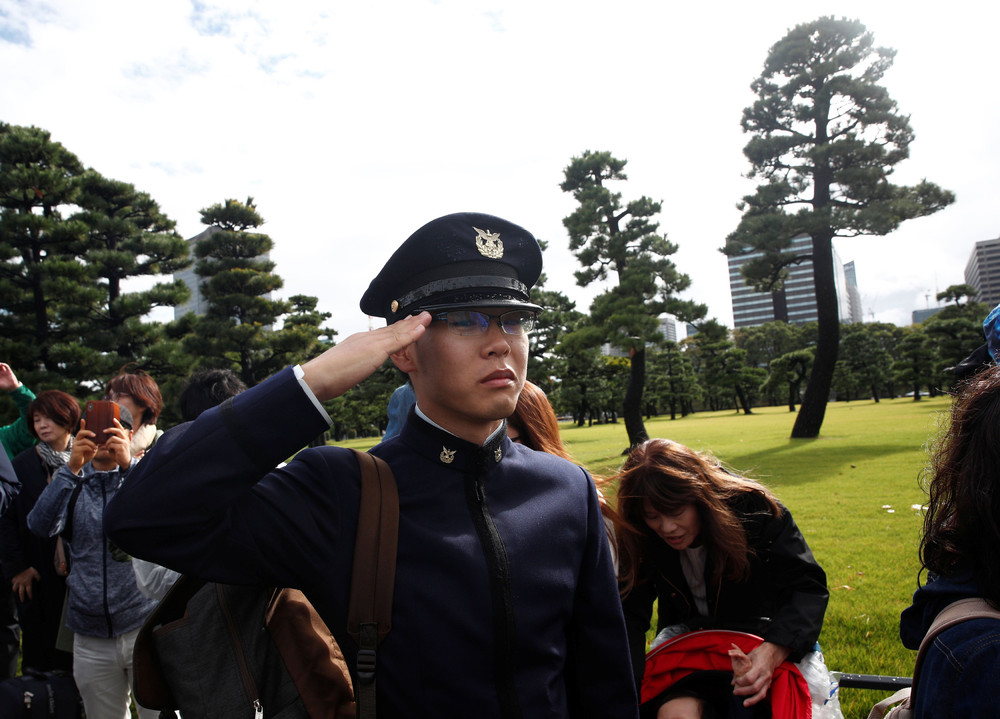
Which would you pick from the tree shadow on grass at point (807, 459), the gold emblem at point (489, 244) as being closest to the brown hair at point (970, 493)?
the gold emblem at point (489, 244)

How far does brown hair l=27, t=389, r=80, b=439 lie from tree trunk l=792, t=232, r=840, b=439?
55.5ft

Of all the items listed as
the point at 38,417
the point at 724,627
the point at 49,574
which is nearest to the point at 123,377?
the point at 38,417

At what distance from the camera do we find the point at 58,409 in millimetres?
3881

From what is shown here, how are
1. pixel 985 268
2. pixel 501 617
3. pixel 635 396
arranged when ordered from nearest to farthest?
pixel 501 617 → pixel 635 396 → pixel 985 268

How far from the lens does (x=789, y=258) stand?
1716cm

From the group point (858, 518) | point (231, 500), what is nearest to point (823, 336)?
point (858, 518)

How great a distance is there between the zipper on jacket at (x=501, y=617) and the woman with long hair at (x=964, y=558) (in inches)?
32.0

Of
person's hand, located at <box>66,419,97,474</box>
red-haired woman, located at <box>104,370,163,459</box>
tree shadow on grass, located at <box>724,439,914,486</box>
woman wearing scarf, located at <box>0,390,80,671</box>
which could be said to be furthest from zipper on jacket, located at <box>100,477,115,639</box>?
tree shadow on grass, located at <box>724,439,914,486</box>

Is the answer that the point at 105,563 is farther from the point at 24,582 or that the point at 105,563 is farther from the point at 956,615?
the point at 956,615

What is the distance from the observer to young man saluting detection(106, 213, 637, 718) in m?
1.15

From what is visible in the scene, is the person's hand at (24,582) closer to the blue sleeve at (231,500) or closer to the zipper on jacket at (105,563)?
the zipper on jacket at (105,563)

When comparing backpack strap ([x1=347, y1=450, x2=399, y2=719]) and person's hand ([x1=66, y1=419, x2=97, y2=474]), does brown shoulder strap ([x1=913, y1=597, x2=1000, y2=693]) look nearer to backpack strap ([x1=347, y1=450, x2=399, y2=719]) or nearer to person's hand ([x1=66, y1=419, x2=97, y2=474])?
backpack strap ([x1=347, y1=450, x2=399, y2=719])

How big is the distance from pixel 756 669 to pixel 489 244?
1.77 m

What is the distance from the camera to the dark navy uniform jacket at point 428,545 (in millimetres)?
1134
